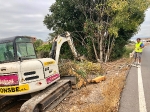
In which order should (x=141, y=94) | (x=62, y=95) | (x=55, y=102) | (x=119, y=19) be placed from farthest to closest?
(x=119, y=19) < (x=62, y=95) < (x=55, y=102) < (x=141, y=94)

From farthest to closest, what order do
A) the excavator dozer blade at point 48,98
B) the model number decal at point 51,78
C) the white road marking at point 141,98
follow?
1. the model number decal at point 51,78
2. the excavator dozer blade at point 48,98
3. the white road marking at point 141,98

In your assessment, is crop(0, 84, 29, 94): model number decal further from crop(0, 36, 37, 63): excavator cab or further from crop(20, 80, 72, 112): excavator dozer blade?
crop(0, 36, 37, 63): excavator cab

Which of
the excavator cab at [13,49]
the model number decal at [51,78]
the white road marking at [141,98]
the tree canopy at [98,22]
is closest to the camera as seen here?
the white road marking at [141,98]

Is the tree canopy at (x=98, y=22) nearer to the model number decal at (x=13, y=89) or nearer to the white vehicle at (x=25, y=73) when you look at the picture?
the white vehicle at (x=25, y=73)

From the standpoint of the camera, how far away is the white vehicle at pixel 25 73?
24.3 ft

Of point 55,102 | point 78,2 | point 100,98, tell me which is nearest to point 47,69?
point 55,102

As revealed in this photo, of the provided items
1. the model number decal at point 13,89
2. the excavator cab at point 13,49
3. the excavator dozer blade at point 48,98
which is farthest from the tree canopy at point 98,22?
the model number decal at point 13,89

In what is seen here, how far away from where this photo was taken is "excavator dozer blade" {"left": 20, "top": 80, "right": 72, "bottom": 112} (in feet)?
23.3

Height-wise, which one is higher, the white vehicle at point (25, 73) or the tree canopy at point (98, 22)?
the tree canopy at point (98, 22)

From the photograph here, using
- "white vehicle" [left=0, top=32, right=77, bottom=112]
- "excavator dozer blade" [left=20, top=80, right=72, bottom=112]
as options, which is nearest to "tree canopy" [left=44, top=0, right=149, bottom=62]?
"excavator dozer blade" [left=20, top=80, right=72, bottom=112]

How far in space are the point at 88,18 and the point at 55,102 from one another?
1547 centimetres

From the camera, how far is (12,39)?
8.38 m

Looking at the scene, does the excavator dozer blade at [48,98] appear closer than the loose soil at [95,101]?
No

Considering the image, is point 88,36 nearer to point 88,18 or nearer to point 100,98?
point 88,18
